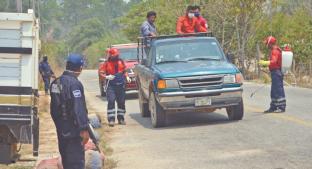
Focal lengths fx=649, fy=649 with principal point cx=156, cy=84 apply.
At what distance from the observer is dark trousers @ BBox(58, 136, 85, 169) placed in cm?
724

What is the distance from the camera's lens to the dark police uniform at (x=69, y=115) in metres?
7.00

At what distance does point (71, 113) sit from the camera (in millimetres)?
7078

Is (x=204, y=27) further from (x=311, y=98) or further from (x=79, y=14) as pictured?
(x=79, y=14)

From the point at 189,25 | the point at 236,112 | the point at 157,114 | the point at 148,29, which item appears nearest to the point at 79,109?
the point at 157,114

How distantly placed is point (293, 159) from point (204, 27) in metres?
7.73

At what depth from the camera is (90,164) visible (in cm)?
833

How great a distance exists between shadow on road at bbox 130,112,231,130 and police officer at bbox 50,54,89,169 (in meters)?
6.23

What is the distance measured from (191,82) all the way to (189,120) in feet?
5.89

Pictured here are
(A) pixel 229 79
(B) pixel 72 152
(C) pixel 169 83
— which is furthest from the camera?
(A) pixel 229 79

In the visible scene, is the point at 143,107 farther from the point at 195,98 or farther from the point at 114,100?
the point at 195,98

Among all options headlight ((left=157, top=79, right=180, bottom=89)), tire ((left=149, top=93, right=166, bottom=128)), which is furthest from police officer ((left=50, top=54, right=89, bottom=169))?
tire ((left=149, top=93, right=166, bottom=128))

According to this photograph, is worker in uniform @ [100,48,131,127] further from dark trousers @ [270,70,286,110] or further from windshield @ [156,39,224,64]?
dark trousers @ [270,70,286,110]

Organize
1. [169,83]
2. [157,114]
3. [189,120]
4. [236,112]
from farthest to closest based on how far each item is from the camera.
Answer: [189,120]
[236,112]
[157,114]
[169,83]

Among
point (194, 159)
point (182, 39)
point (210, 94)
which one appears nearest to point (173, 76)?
point (210, 94)
